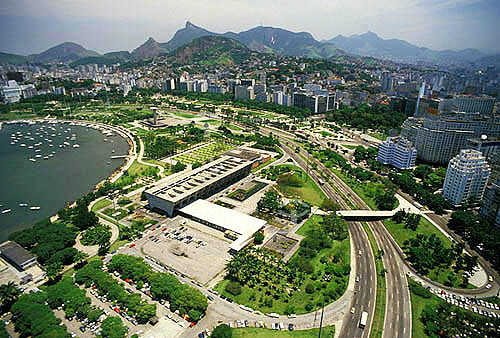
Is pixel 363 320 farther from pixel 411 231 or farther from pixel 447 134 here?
pixel 447 134

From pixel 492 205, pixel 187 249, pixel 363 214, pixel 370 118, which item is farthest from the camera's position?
pixel 370 118

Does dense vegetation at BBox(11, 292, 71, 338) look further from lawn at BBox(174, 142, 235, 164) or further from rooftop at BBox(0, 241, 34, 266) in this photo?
lawn at BBox(174, 142, 235, 164)

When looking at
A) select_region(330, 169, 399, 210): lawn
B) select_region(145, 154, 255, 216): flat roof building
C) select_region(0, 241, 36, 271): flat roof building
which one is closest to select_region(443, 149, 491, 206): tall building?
select_region(330, 169, 399, 210): lawn

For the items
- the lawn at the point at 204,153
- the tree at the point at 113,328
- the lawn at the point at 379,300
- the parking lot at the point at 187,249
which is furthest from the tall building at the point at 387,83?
the tree at the point at 113,328

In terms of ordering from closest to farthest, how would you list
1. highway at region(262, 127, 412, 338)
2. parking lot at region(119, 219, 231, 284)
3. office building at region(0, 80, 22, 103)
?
highway at region(262, 127, 412, 338)
parking lot at region(119, 219, 231, 284)
office building at region(0, 80, 22, 103)

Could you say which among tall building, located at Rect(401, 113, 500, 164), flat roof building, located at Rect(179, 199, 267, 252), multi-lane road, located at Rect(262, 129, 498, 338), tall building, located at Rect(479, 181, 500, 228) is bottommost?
multi-lane road, located at Rect(262, 129, 498, 338)

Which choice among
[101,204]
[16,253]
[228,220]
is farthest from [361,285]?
[101,204]

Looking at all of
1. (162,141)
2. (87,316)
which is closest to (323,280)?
(87,316)
